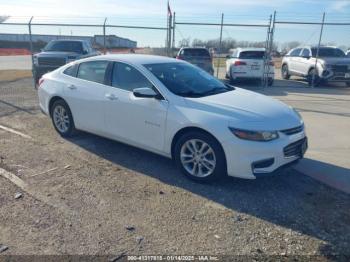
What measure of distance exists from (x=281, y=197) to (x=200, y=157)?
111 centimetres

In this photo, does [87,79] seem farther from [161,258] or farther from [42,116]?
[161,258]

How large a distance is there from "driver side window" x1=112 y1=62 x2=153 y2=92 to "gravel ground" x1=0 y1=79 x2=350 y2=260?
112 centimetres

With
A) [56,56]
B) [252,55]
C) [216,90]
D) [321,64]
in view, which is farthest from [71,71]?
[321,64]

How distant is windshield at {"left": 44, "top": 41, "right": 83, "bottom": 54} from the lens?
46.1 feet

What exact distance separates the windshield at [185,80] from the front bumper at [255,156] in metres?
1.07

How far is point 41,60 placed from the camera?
13.0 metres

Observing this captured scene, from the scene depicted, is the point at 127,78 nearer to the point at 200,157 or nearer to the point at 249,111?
the point at 200,157

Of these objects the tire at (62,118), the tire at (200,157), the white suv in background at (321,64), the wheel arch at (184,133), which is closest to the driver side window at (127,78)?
the wheel arch at (184,133)

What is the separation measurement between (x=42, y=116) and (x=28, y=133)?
1.42 metres

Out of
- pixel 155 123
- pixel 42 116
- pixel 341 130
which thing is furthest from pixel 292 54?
pixel 155 123

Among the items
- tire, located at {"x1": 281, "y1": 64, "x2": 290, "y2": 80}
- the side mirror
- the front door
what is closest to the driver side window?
the front door

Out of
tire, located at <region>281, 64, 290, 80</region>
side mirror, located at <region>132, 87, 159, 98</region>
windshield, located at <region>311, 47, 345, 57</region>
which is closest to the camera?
side mirror, located at <region>132, 87, 159, 98</region>

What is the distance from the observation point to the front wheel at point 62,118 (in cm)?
614

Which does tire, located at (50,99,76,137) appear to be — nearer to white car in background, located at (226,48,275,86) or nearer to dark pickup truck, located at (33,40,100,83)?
dark pickup truck, located at (33,40,100,83)
